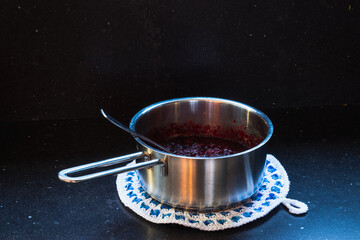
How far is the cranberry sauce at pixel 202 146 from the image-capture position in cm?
83

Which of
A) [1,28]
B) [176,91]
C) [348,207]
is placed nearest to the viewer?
[348,207]

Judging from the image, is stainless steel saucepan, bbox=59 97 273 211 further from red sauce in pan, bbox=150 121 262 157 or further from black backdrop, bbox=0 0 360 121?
black backdrop, bbox=0 0 360 121

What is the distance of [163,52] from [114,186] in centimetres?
37

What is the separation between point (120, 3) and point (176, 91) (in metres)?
0.26

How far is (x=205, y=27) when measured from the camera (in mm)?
1019

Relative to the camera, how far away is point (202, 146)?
33.9 inches

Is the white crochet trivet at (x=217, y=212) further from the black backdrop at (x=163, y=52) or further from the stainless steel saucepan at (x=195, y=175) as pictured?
the black backdrop at (x=163, y=52)

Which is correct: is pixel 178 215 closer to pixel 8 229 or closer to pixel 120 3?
pixel 8 229

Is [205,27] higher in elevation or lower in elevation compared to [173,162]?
higher

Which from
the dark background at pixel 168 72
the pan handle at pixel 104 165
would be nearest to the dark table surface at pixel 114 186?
the dark background at pixel 168 72

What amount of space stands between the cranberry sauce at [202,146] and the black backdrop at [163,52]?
0.21m

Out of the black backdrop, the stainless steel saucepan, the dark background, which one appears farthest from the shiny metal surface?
the black backdrop

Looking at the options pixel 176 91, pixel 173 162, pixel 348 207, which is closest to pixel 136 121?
pixel 173 162

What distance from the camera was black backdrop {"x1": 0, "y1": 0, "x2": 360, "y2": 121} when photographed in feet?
3.24
